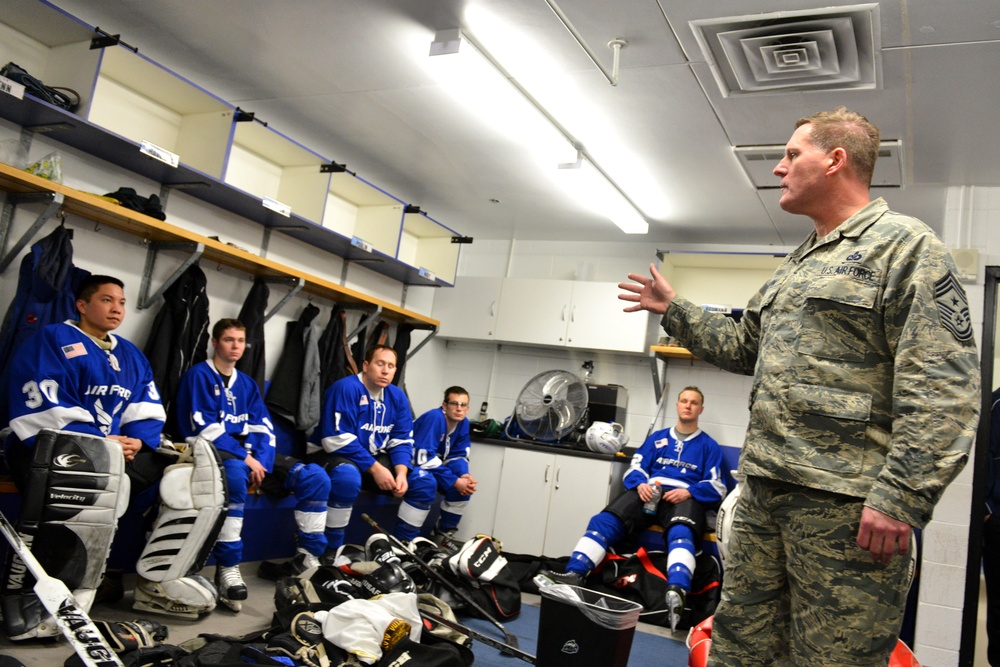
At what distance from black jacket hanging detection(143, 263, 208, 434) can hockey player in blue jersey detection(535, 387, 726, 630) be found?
2.25 metres

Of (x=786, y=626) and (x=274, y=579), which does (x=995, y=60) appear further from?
(x=274, y=579)

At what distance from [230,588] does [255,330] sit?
1.75 m

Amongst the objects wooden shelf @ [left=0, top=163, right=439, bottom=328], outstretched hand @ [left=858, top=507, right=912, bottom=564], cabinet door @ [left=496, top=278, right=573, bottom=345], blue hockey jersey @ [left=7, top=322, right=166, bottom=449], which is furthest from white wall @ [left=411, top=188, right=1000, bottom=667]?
blue hockey jersey @ [left=7, top=322, right=166, bottom=449]

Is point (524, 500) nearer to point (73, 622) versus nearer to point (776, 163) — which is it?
point (776, 163)

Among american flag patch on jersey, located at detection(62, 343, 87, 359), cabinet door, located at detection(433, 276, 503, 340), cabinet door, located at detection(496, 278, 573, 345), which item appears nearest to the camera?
american flag patch on jersey, located at detection(62, 343, 87, 359)

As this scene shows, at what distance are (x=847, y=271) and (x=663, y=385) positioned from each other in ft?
14.5

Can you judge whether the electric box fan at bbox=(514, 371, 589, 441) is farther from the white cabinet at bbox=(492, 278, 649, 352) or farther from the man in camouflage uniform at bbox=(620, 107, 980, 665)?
the man in camouflage uniform at bbox=(620, 107, 980, 665)

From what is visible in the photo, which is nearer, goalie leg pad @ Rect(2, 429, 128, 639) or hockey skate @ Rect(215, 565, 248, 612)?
goalie leg pad @ Rect(2, 429, 128, 639)

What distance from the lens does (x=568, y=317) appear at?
5.95 meters

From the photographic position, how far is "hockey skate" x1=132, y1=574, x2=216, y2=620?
299 cm

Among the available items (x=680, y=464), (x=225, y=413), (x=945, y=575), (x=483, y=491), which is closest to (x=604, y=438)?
(x=680, y=464)

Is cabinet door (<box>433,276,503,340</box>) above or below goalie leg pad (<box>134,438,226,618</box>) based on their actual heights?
above

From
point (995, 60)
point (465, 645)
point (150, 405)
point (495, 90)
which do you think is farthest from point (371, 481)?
point (995, 60)

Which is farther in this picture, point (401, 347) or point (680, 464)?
point (401, 347)
